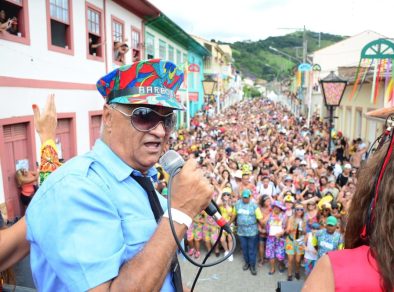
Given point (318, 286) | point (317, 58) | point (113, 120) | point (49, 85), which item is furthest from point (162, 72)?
point (317, 58)

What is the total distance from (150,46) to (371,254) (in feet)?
50.3

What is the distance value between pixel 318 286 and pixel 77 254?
2.77ft

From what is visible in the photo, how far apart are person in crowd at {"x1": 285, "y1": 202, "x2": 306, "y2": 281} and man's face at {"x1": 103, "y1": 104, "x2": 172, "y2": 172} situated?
16.6ft

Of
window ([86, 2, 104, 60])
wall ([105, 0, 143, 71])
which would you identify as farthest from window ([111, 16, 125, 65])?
window ([86, 2, 104, 60])

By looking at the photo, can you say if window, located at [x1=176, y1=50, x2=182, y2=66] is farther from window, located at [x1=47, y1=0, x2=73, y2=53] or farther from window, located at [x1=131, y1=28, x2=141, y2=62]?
window, located at [x1=47, y1=0, x2=73, y2=53]

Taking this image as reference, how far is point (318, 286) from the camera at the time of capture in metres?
1.28

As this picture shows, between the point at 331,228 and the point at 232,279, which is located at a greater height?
the point at 331,228

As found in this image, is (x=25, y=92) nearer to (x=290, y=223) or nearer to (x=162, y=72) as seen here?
(x=290, y=223)

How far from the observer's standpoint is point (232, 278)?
6.12m

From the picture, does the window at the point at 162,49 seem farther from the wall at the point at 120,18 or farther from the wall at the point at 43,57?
the wall at the point at 43,57

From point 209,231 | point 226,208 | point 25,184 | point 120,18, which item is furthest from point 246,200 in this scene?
point 120,18

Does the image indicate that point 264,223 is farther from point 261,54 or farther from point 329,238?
point 261,54

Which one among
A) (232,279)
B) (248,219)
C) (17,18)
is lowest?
(232,279)

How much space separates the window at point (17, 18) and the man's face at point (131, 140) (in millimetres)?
6287
